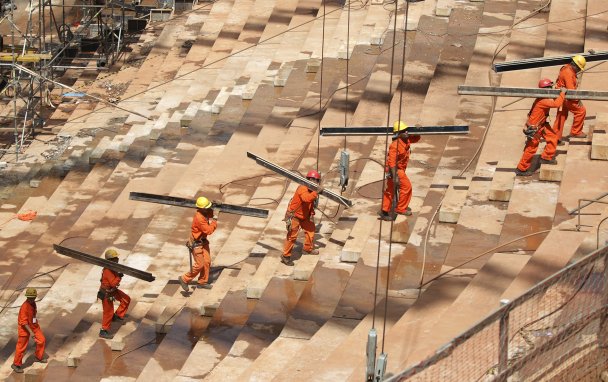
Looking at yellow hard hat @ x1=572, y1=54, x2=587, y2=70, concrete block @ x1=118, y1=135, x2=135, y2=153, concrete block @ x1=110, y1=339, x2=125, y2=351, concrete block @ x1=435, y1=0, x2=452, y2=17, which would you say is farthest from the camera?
concrete block @ x1=435, y1=0, x2=452, y2=17

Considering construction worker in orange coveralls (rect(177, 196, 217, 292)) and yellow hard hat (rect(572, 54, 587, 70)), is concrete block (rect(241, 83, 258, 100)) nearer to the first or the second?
construction worker in orange coveralls (rect(177, 196, 217, 292))

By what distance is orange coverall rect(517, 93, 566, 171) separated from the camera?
20.6 metres

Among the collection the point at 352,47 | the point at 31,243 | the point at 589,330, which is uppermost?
the point at 589,330

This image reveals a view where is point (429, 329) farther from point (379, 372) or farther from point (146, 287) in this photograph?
point (146, 287)

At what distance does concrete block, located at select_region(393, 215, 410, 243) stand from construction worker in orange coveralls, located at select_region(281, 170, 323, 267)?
3.98 ft

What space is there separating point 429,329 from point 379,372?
219cm

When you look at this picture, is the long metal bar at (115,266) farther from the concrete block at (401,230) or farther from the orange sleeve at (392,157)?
the orange sleeve at (392,157)

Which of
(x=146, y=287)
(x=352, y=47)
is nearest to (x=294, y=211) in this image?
(x=146, y=287)

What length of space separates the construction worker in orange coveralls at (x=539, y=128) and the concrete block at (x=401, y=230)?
2.06 m

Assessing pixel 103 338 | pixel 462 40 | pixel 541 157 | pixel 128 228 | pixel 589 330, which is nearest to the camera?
pixel 589 330

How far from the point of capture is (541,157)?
69.8ft

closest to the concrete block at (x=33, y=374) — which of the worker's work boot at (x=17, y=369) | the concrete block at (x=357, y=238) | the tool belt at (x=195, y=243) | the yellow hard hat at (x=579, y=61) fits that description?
the worker's work boot at (x=17, y=369)

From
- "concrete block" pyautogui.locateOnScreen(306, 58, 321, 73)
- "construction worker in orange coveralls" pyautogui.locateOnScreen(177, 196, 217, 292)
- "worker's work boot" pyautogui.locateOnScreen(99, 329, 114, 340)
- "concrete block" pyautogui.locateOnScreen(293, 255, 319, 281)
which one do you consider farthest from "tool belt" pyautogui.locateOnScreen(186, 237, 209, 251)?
"concrete block" pyautogui.locateOnScreen(306, 58, 321, 73)

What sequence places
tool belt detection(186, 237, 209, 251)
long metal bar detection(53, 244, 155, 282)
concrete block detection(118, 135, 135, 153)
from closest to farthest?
long metal bar detection(53, 244, 155, 282) → tool belt detection(186, 237, 209, 251) → concrete block detection(118, 135, 135, 153)
